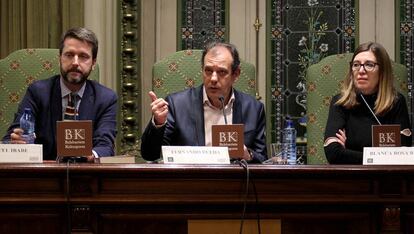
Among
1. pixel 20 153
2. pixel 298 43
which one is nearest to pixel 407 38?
pixel 298 43

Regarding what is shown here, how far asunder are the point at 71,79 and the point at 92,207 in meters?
1.15

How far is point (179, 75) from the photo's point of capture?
3854 millimetres

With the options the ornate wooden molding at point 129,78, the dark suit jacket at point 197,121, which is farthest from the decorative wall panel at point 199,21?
the dark suit jacket at point 197,121

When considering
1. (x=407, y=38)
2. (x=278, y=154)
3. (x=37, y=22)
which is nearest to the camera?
(x=278, y=154)

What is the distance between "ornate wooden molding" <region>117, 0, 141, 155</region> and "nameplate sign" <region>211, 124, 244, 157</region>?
2.00m

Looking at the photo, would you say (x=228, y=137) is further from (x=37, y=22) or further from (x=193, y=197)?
(x=37, y=22)

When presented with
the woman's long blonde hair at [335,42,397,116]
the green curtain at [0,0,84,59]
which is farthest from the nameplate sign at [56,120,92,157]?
the green curtain at [0,0,84,59]

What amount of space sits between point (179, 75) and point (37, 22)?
3.87 ft

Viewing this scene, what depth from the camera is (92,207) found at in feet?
7.77

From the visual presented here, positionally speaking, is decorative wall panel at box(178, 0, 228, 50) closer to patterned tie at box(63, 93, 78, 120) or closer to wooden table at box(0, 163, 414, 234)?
patterned tie at box(63, 93, 78, 120)

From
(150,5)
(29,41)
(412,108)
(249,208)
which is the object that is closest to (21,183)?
(249,208)

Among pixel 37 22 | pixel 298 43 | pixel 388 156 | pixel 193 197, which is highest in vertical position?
pixel 37 22

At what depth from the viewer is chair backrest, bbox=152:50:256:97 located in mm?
3850

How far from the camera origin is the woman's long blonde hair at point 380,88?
3.56m
